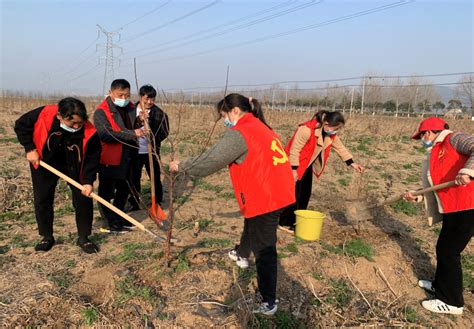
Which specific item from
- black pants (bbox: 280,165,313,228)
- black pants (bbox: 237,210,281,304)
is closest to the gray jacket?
black pants (bbox: 237,210,281,304)

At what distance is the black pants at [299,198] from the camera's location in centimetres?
441

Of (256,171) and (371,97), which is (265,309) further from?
(371,97)

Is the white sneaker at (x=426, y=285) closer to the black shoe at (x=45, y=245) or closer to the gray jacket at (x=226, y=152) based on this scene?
the gray jacket at (x=226, y=152)

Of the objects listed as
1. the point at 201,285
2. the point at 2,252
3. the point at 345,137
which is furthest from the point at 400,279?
the point at 345,137

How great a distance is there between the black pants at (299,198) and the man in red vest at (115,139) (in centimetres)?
191

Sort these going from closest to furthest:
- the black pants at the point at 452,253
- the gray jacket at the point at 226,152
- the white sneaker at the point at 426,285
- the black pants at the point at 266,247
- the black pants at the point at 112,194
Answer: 1. the gray jacket at the point at 226,152
2. the black pants at the point at 266,247
3. the black pants at the point at 452,253
4. the white sneaker at the point at 426,285
5. the black pants at the point at 112,194

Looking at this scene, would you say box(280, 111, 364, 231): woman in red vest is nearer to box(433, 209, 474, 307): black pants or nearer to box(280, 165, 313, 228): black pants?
box(280, 165, 313, 228): black pants

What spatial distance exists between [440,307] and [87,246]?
321 cm

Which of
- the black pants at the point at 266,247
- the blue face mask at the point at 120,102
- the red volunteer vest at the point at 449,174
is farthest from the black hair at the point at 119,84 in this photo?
the red volunteer vest at the point at 449,174

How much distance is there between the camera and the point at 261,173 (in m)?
2.44

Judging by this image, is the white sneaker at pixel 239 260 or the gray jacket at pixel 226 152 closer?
the gray jacket at pixel 226 152

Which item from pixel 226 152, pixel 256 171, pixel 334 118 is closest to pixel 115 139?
pixel 226 152

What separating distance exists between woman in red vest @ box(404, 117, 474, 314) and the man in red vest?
2870 millimetres

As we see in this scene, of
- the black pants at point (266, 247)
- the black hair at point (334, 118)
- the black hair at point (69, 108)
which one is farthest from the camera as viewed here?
the black hair at point (334, 118)
